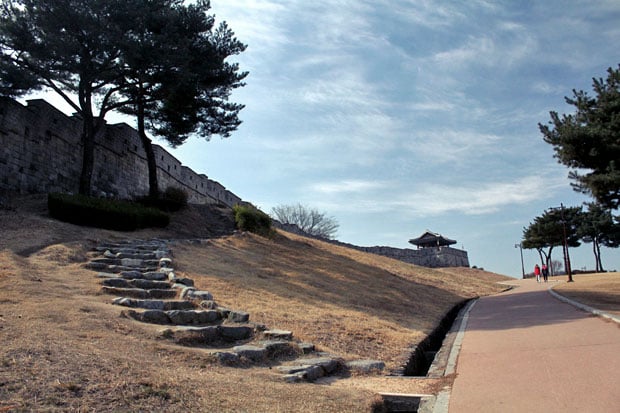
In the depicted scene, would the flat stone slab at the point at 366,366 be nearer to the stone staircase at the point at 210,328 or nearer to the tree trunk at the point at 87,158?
the stone staircase at the point at 210,328

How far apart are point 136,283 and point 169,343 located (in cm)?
356

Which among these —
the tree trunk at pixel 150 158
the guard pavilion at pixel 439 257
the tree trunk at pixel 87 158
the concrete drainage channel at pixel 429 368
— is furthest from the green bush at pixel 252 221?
the guard pavilion at pixel 439 257

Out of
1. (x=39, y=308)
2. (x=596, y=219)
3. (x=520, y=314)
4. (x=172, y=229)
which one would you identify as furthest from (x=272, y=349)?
(x=596, y=219)

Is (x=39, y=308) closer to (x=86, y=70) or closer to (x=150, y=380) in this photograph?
(x=150, y=380)

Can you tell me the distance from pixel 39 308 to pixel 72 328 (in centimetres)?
96

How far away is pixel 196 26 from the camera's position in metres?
19.1

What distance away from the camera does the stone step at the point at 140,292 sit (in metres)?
8.28

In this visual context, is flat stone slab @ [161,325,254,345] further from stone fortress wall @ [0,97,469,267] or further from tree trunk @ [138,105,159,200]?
tree trunk @ [138,105,159,200]

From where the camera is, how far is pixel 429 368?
7219 millimetres

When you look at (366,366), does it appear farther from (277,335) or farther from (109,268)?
(109,268)

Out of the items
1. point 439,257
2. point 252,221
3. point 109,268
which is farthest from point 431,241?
point 109,268

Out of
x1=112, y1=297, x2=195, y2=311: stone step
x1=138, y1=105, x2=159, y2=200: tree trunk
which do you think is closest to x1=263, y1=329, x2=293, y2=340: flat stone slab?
x1=112, y1=297, x2=195, y2=311: stone step

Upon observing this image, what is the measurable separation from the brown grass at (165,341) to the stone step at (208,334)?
0.21m

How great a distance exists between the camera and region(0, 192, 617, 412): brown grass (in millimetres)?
3889
